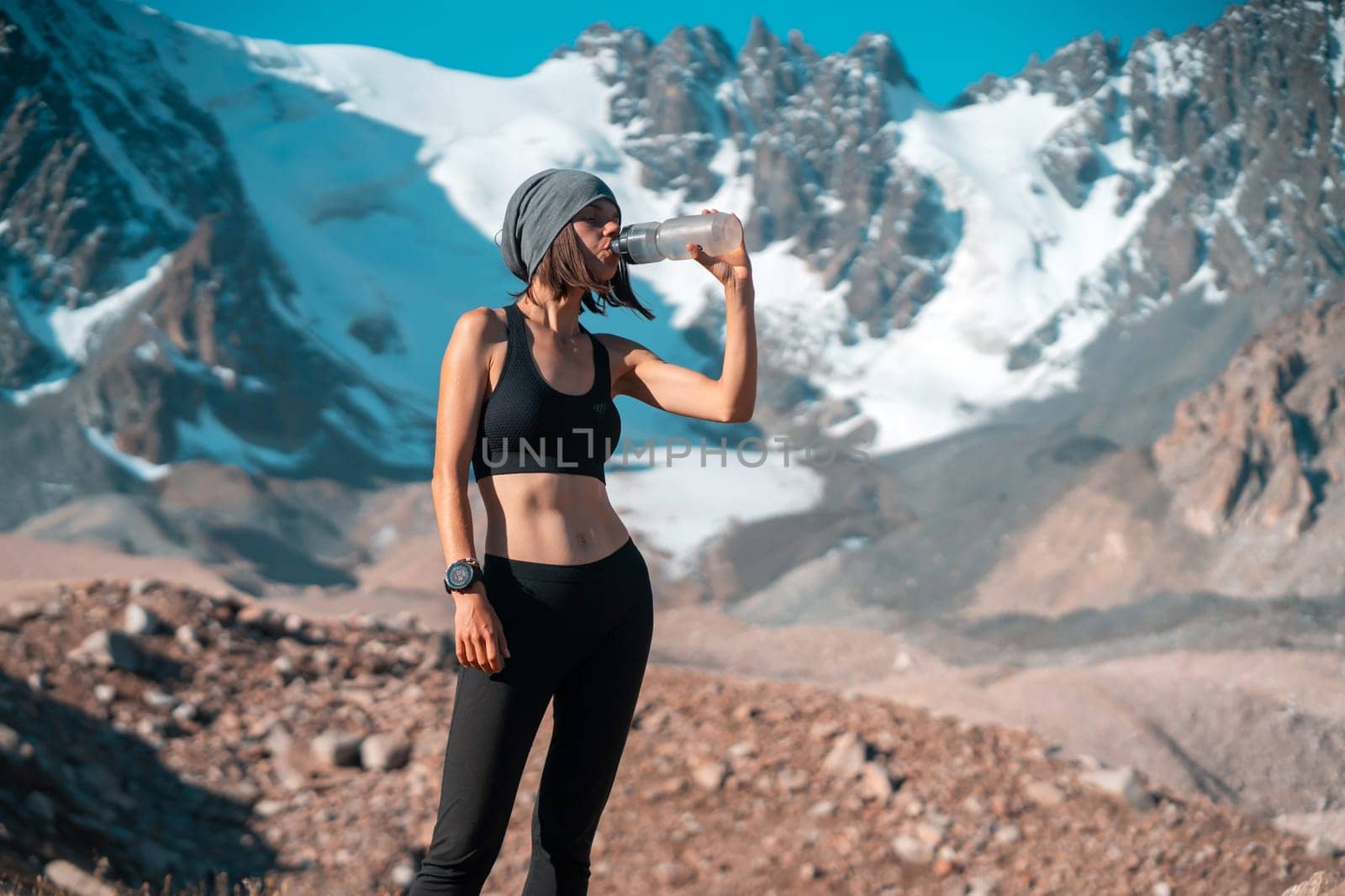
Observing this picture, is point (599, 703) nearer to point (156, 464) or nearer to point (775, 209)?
point (156, 464)

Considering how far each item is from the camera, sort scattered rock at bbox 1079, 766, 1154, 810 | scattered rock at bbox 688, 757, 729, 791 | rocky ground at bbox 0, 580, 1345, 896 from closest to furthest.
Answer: rocky ground at bbox 0, 580, 1345, 896 → scattered rock at bbox 1079, 766, 1154, 810 → scattered rock at bbox 688, 757, 729, 791

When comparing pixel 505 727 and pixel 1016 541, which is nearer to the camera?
pixel 505 727

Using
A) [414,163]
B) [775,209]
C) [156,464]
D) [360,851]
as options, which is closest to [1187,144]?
[775,209]

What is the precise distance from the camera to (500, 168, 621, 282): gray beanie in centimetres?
199

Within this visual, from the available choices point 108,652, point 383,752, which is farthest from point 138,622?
point 383,752

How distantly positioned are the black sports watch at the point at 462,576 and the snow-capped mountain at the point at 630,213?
18629 mm

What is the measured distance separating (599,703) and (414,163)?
154ft

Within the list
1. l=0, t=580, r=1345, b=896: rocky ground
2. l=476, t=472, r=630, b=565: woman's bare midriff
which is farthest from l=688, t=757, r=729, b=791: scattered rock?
l=476, t=472, r=630, b=565: woman's bare midriff

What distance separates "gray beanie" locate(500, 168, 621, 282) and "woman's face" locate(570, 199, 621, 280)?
0.02m

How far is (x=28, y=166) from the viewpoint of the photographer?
1051 inches

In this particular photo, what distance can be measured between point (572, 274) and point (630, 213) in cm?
4144

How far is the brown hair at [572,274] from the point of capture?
201cm

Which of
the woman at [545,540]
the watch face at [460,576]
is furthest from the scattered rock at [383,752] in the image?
the watch face at [460,576]

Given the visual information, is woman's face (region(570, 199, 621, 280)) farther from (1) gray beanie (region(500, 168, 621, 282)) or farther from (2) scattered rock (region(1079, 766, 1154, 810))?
(2) scattered rock (region(1079, 766, 1154, 810))
